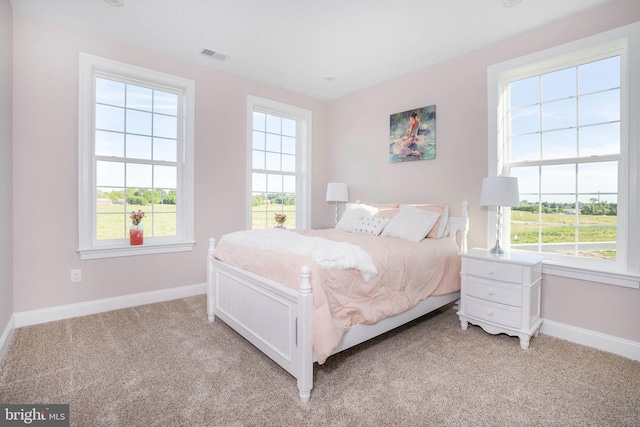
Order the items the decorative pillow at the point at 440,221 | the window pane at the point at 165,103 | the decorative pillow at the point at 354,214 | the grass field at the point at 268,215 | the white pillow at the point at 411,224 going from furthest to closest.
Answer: the grass field at the point at 268,215
the decorative pillow at the point at 354,214
the window pane at the point at 165,103
the decorative pillow at the point at 440,221
the white pillow at the point at 411,224

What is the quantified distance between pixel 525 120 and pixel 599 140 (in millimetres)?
598

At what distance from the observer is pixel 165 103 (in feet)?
11.2

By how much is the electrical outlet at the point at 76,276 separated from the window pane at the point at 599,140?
15.2 feet

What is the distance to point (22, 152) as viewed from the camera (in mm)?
2568

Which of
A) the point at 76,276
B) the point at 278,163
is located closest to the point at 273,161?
the point at 278,163

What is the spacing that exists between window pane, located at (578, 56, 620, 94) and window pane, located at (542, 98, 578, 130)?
5.2 inches

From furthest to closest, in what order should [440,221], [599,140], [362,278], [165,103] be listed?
[165,103], [440,221], [599,140], [362,278]

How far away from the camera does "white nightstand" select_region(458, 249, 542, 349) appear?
7.62 ft

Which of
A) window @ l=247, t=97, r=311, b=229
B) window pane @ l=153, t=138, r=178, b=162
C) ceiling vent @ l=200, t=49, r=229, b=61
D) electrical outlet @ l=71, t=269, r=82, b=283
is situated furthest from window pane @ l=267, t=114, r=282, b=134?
electrical outlet @ l=71, t=269, r=82, b=283

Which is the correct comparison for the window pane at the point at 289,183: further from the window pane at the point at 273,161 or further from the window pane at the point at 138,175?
the window pane at the point at 138,175

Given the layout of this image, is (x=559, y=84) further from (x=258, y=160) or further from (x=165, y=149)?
(x=165, y=149)

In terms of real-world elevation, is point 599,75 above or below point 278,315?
above

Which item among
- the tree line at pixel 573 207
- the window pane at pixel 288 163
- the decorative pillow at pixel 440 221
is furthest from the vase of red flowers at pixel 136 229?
the tree line at pixel 573 207

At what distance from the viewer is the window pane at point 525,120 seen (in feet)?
9.25
